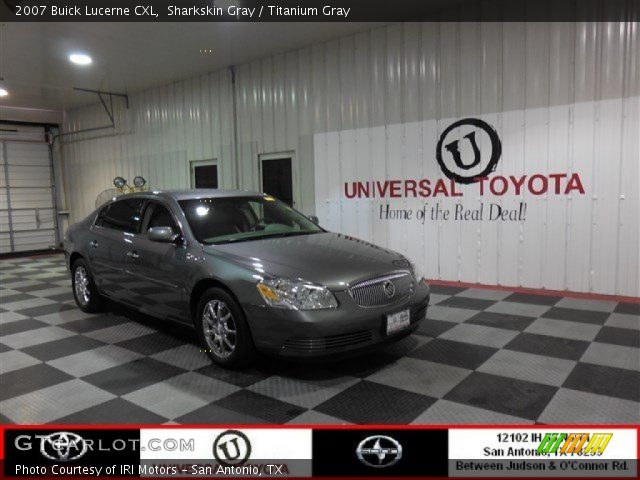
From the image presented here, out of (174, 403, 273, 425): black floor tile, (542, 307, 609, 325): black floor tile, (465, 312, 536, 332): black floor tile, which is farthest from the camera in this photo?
(542, 307, 609, 325): black floor tile

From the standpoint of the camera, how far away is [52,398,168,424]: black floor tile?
309 cm

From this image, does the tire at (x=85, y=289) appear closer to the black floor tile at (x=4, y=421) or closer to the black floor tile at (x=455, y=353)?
the black floor tile at (x=4, y=421)

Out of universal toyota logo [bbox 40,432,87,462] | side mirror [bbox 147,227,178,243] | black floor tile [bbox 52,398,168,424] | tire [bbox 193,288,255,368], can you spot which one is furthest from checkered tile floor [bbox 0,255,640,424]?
side mirror [bbox 147,227,178,243]

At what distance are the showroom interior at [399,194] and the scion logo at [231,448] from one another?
0.54 metres

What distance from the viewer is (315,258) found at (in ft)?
12.6

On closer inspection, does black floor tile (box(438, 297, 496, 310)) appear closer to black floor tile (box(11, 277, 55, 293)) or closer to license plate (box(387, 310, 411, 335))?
license plate (box(387, 310, 411, 335))

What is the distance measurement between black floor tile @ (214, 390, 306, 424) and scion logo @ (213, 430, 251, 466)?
0.54 m

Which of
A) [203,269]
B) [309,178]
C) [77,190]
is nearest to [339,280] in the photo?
[203,269]

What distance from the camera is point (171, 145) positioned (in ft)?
35.2

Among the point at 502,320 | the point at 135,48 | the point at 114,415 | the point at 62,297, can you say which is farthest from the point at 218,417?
the point at 135,48

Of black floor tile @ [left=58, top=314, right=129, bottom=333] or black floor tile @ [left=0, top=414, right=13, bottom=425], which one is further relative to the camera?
black floor tile @ [left=58, top=314, right=129, bottom=333]

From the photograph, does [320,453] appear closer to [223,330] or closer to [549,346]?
[223,330]

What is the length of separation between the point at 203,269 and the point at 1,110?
1175 centimetres

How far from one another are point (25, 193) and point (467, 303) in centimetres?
1273
